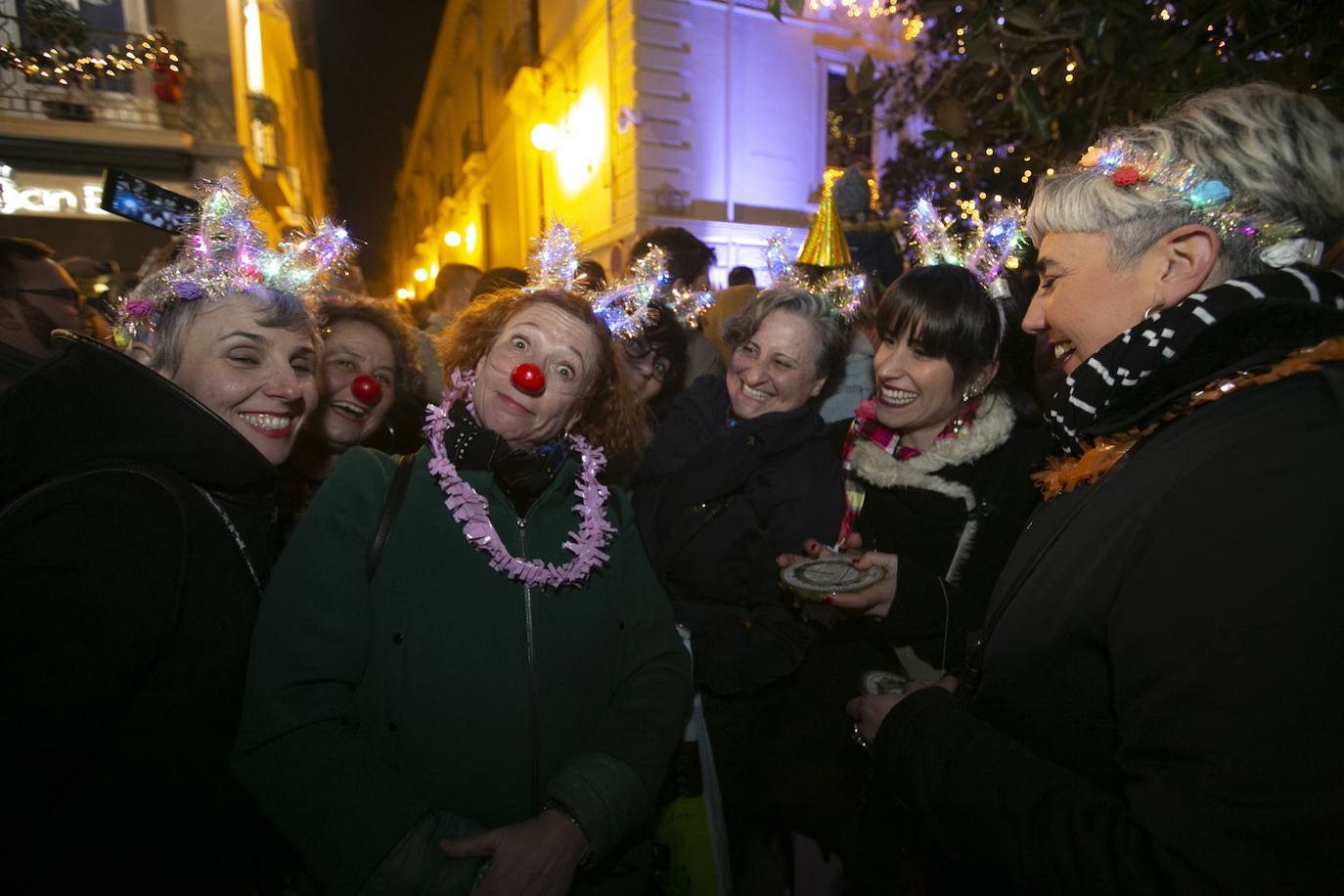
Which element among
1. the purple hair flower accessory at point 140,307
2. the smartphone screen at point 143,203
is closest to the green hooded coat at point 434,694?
the purple hair flower accessory at point 140,307

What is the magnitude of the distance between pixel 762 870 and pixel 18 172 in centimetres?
1158

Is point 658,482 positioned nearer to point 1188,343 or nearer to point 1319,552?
point 1188,343

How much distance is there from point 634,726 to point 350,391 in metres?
1.91

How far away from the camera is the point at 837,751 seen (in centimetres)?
242

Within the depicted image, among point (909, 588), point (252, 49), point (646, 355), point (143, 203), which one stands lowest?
point (909, 588)

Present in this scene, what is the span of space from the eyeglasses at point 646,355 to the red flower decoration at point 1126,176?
81.1 inches

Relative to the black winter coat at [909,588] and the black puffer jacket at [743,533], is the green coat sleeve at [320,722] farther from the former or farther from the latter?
the black winter coat at [909,588]

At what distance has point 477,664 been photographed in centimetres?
166

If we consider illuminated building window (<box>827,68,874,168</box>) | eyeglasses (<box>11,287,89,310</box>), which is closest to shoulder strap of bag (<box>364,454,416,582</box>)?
eyeglasses (<box>11,287,89,310</box>)

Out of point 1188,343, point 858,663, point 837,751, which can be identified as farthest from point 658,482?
point 1188,343

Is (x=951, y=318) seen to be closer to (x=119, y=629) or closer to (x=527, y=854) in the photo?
(x=527, y=854)

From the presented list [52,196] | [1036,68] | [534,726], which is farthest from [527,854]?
[52,196]

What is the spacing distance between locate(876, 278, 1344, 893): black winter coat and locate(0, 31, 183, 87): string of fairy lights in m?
10.3

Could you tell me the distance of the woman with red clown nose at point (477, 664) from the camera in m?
1.46
